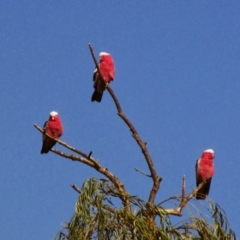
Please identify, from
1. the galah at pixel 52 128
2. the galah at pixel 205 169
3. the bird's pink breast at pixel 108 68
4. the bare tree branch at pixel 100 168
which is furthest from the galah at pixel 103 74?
the bare tree branch at pixel 100 168

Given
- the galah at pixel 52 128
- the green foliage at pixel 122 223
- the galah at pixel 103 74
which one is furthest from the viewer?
the galah at pixel 103 74

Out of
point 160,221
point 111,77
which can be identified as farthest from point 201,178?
point 160,221

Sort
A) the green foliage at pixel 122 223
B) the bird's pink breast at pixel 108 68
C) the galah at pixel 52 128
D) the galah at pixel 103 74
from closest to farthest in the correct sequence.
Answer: the green foliage at pixel 122 223, the galah at pixel 52 128, the galah at pixel 103 74, the bird's pink breast at pixel 108 68

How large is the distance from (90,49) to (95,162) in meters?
0.76

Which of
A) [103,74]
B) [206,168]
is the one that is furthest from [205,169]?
[103,74]

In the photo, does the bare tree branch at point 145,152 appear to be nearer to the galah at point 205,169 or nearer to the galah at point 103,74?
the galah at point 205,169

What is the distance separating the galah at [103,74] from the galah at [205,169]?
45.1 inches

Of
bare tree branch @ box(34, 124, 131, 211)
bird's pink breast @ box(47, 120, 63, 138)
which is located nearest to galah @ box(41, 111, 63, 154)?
bird's pink breast @ box(47, 120, 63, 138)

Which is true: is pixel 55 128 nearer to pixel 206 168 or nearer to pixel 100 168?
pixel 206 168

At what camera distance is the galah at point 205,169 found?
585 centimetres

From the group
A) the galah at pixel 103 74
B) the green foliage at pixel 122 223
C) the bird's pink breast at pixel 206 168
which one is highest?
the galah at pixel 103 74

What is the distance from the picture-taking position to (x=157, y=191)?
4.45 m

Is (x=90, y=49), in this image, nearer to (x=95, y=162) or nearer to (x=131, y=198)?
(x=95, y=162)

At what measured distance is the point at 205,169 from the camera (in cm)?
591
